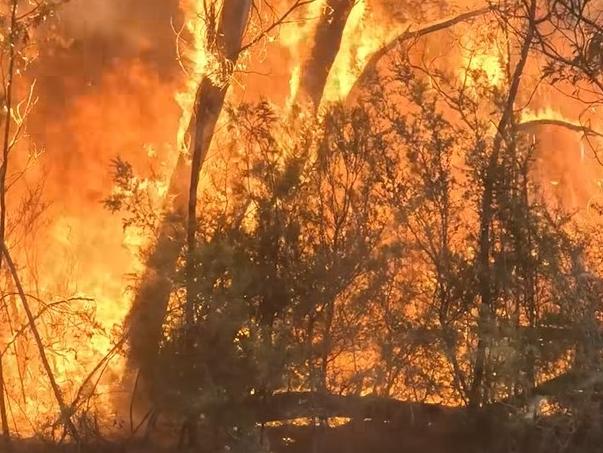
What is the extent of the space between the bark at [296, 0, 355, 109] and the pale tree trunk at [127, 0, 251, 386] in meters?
1.56

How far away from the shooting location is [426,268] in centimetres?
805

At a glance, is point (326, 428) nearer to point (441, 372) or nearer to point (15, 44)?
point (441, 372)

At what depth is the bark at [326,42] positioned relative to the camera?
959 centimetres

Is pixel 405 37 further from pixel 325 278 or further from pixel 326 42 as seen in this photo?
pixel 325 278

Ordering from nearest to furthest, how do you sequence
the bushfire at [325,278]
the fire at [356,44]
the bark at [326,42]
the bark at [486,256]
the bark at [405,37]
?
1. the bushfire at [325,278]
2. the bark at [486,256]
3. the bark at [405,37]
4. the fire at [356,44]
5. the bark at [326,42]

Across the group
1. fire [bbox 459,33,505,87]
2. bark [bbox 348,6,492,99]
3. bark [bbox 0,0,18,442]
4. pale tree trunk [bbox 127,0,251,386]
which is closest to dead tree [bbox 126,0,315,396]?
pale tree trunk [bbox 127,0,251,386]

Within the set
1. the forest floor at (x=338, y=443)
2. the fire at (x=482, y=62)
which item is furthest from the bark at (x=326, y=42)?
the forest floor at (x=338, y=443)

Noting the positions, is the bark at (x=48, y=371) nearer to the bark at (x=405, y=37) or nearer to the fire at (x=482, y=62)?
the bark at (x=405, y=37)

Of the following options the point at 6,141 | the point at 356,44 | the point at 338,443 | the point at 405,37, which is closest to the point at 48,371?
the point at 6,141

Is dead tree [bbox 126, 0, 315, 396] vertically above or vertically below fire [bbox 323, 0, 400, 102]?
below

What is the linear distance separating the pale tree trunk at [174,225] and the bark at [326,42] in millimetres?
1557

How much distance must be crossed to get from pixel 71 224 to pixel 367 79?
3881mm

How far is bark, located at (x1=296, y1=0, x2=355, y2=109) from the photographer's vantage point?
31.5 feet

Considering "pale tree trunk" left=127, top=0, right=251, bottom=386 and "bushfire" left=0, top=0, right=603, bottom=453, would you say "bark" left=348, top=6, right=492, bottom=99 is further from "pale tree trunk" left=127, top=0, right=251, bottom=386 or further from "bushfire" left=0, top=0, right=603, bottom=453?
"pale tree trunk" left=127, top=0, right=251, bottom=386
